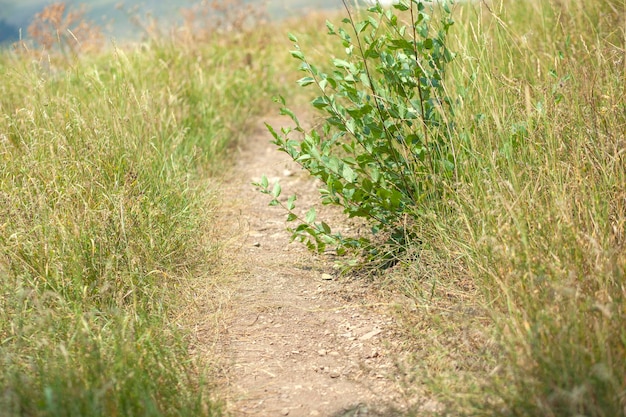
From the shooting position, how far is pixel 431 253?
10.4ft

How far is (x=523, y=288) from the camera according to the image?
96.2 inches

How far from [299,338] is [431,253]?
0.73 metres

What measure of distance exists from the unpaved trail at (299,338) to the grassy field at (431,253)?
0.49 feet

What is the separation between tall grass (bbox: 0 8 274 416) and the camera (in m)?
2.30

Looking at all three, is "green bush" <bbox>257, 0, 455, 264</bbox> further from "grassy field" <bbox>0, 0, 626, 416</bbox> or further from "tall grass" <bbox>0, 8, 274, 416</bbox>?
"tall grass" <bbox>0, 8, 274, 416</bbox>

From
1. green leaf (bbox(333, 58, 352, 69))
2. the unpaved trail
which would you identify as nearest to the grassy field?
the unpaved trail

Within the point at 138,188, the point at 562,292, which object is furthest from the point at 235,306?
the point at 562,292

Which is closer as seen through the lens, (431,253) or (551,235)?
(551,235)

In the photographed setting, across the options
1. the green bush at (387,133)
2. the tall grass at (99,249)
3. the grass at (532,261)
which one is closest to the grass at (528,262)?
the grass at (532,261)

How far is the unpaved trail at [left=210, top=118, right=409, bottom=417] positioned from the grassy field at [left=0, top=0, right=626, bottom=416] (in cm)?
15

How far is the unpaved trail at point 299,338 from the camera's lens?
8.43 feet

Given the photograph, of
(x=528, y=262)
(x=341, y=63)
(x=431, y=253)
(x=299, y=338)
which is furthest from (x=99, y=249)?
(x=528, y=262)

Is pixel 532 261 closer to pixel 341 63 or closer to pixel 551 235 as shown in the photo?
pixel 551 235

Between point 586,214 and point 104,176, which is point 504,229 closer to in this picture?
point 586,214
